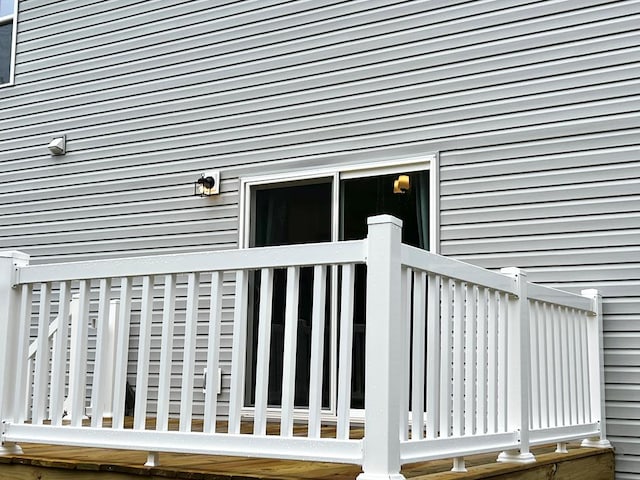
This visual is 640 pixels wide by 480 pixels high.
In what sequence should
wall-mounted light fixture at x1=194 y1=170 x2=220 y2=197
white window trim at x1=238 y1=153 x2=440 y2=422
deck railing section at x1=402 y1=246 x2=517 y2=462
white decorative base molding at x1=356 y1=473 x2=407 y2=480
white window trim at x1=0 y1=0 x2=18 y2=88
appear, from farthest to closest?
white window trim at x1=0 y1=0 x2=18 y2=88 → wall-mounted light fixture at x1=194 y1=170 x2=220 y2=197 → white window trim at x1=238 y1=153 x2=440 y2=422 → deck railing section at x1=402 y1=246 x2=517 y2=462 → white decorative base molding at x1=356 y1=473 x2=407 y2=480

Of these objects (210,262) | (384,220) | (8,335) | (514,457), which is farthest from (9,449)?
(514,457)

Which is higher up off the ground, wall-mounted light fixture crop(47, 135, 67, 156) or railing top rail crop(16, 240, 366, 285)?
wall-mounted light fixture crop(47, 135, 67, 156)

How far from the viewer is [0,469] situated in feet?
11.7

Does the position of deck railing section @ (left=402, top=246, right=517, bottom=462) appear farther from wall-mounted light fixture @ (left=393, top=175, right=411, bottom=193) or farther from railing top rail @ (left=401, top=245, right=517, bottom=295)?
wall-mounted light fixture @ (left=393, top=175, right=411, bottom=193)

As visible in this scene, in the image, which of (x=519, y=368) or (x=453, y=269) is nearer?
(x=453, y=269)

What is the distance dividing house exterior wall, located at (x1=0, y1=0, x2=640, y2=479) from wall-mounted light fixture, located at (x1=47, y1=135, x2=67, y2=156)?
57 millimetres

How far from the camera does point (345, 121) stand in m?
5.40

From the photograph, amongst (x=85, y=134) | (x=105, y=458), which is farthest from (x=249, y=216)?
(x=105, y=458)

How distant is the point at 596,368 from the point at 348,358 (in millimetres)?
2187

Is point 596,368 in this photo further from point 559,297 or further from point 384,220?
point 384,220

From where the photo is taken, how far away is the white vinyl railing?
8.84 ft

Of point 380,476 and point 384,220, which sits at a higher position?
point 384,220

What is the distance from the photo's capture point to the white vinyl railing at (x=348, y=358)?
2693 millimetres

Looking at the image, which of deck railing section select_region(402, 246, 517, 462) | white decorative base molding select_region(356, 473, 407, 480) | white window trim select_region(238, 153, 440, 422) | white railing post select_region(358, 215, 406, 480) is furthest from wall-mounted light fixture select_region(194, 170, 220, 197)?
white decorative base molding select_region(356, 473, 407, 480)
